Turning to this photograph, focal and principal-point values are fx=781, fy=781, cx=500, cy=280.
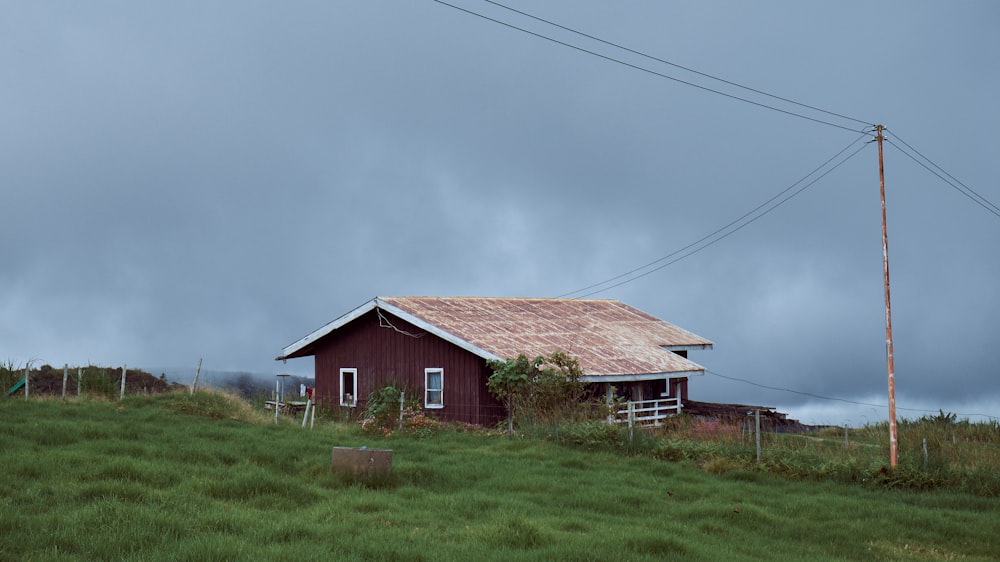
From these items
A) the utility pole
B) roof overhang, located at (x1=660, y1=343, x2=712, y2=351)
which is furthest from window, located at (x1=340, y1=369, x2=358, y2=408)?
the utility pole

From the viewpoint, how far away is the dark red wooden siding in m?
27.9

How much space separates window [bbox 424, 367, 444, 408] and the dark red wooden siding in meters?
0.16

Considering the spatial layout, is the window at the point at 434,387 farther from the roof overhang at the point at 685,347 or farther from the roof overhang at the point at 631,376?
the roof overhang at the point at 685,347


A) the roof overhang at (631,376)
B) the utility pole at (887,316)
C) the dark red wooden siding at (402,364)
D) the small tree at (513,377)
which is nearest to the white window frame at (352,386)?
the dark red wooden siding at (402,364)

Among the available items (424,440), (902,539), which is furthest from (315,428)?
(902,539)

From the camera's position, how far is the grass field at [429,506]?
33.3 ft

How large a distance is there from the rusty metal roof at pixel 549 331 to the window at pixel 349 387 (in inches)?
75.1

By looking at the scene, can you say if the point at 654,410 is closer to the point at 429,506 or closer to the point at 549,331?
the point at 549,331

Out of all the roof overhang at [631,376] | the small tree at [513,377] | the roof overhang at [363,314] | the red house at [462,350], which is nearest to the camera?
the small tree at [513,377]

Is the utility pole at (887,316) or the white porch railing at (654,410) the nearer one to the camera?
the utility pole at (887,316)

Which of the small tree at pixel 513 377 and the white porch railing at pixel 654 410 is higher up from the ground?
the small tree at pixel 513 377

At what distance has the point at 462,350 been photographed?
93.2ft

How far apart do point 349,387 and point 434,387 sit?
510 cm

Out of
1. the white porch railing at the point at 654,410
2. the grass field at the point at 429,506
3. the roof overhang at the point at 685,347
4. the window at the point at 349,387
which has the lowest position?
the grass field at the point at 429,506
